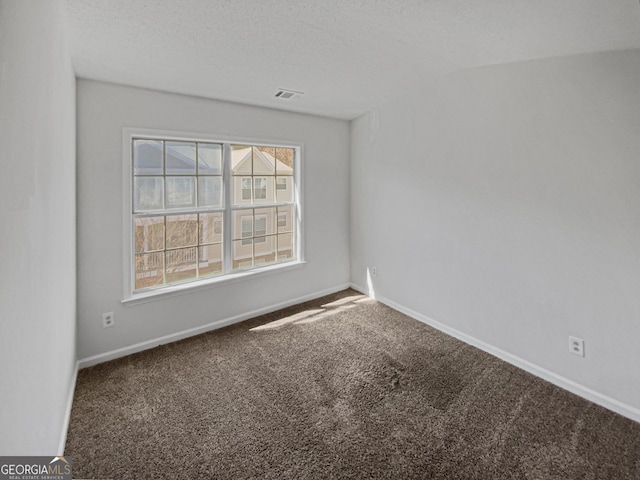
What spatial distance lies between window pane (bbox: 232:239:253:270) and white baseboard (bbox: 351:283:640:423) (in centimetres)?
198

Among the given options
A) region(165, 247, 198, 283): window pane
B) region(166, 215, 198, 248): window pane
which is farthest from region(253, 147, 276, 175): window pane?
region(165, 247, 198, 283): window pane

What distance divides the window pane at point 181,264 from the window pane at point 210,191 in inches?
19.7

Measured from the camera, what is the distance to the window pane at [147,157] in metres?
2.82

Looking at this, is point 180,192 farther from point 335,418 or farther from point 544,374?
point 544,374

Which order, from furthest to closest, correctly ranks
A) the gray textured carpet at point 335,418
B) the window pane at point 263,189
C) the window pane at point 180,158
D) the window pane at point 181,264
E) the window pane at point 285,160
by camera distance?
the window pane at point 285,160
the window pane at point 263,189
the window pane at point 181,264
the window pane at point 180,158
the gray textured carpet at point 335,418

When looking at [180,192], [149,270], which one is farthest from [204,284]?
[180,192]

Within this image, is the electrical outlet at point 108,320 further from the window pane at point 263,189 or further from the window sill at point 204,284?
the window pane at point 263,189

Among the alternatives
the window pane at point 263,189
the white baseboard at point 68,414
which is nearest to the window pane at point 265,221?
the window pane at point 263,189

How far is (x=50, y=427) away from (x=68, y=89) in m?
2.03

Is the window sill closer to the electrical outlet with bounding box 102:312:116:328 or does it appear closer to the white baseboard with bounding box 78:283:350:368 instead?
the electrical outlet with bounding box 102:312:116:328

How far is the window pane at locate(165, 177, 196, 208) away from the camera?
9.89ft

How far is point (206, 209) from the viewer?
3.21 m

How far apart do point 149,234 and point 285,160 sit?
1.77 m

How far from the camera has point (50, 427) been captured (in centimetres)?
142
